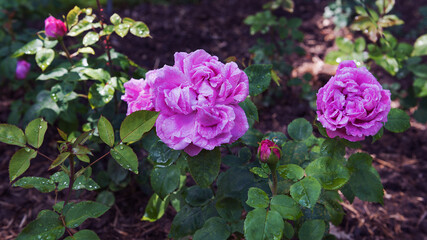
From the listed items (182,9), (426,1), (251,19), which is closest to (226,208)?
(251,19)

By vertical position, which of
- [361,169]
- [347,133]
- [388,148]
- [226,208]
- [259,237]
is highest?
[347,133]

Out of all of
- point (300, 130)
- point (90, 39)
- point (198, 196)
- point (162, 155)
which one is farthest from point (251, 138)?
point (90, 39)

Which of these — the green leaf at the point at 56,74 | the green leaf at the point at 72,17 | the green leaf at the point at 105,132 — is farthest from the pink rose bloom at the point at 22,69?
the green leaf at the point at 105,132

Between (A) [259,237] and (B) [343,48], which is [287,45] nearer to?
(B) [343,48]

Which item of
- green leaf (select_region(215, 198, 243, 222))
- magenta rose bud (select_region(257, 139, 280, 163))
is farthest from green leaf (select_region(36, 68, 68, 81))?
magenta rose bud (select_region(257, 139, 280, 163))

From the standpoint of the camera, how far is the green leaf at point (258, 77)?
3.93ft

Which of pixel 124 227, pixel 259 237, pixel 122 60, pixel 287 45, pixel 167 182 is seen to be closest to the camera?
pixel 259 237

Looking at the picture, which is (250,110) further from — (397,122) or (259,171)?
(397,122)

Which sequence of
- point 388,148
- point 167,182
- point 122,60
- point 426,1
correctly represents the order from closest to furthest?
point 167,182 < point 122,60 < point 388,148 < point 426,1

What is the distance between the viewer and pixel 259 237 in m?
0.99

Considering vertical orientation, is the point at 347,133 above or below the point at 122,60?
above

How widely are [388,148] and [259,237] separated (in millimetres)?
1696

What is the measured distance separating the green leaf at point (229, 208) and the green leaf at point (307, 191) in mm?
334

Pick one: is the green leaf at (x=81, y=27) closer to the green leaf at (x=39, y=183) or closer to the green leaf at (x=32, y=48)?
the green leaf at (x=32, y=48)
